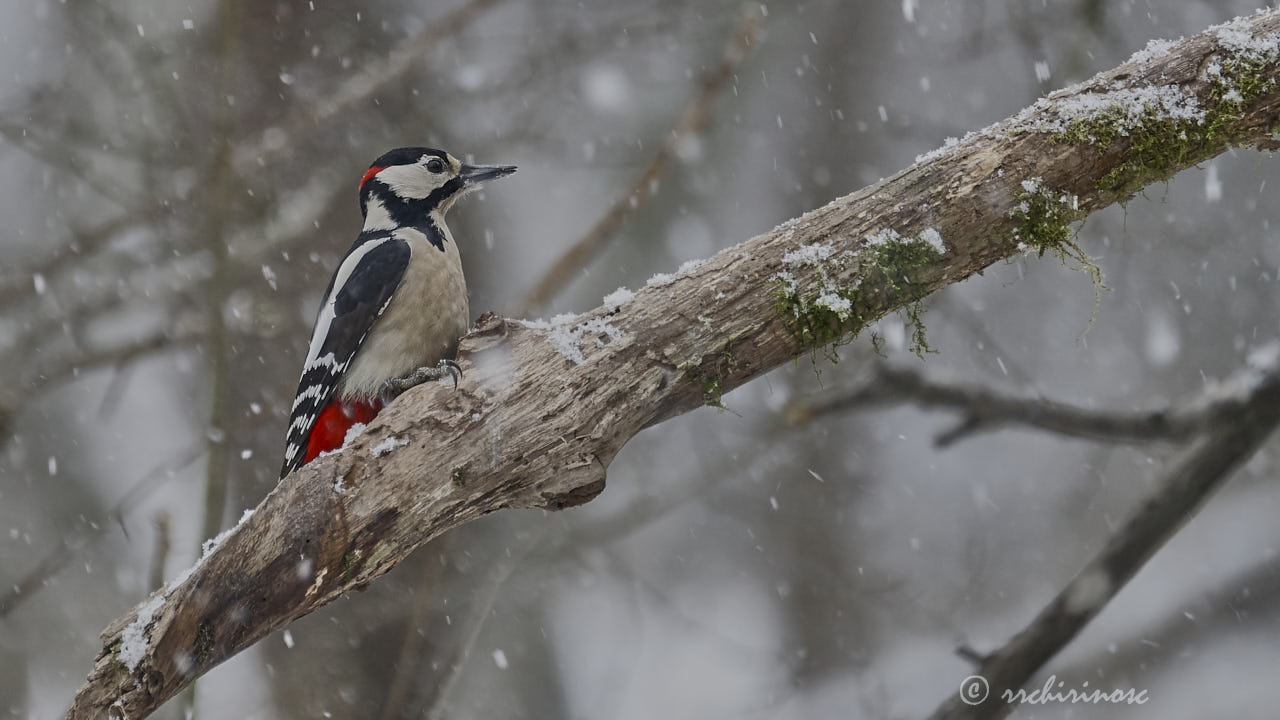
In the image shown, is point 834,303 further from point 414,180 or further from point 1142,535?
point 414,180

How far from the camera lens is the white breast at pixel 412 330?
3227 millimetres

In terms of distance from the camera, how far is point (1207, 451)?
2.64 m

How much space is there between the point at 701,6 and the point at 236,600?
5.12 meters

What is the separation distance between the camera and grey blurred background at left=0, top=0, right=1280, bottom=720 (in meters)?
4.38

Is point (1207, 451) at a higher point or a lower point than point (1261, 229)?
higher

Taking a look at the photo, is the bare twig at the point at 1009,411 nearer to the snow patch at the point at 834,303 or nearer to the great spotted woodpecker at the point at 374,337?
the snow patch at the point at 834,303

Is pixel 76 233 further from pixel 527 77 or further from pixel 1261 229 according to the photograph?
pixel 1261 229

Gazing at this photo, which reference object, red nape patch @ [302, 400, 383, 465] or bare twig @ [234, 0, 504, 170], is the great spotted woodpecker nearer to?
red nape patch @ [302, 400, 383, 465]

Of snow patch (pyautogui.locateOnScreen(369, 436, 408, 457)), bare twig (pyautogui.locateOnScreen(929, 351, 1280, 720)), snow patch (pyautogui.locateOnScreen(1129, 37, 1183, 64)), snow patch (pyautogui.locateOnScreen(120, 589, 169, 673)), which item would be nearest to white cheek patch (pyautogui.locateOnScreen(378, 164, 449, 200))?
snow patch (pyautogui.locateOnScreen(369, 436, 408, 457))

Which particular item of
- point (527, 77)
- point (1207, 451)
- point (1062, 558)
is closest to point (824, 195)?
point (527, 77)

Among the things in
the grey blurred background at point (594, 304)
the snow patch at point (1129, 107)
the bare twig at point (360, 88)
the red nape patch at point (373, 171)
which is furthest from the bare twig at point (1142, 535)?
the bare twig at point (360, 88)

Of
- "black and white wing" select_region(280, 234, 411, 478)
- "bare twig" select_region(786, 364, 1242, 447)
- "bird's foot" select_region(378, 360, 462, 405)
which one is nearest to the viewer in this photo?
"bare twig" select_region(786, 364, 1242, 447)

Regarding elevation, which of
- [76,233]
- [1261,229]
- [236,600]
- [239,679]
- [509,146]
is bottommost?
[1261,229]

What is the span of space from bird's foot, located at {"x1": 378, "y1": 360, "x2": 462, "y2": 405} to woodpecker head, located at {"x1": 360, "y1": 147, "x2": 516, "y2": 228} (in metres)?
0.79
